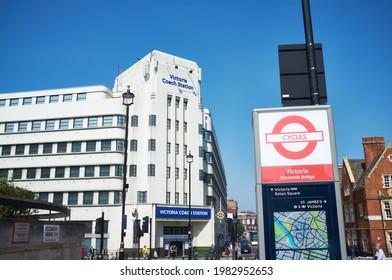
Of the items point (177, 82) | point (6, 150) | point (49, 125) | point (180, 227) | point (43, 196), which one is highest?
point (177, 82)

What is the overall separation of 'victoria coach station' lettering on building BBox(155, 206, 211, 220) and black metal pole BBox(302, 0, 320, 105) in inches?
1546

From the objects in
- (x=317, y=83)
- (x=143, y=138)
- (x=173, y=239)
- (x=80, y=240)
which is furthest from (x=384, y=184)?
(x=317, y=83)

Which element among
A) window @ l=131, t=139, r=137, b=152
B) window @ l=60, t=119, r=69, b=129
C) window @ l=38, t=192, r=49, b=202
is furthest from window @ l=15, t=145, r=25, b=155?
window @ l=131, t=139, r=137, b=152

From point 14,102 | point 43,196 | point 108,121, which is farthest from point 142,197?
point 14,102

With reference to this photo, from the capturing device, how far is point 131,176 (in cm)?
4669

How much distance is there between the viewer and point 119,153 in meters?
46.8

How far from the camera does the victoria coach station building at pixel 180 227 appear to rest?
45.2 metres

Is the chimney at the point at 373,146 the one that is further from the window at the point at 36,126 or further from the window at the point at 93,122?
the window at the point at 36,126

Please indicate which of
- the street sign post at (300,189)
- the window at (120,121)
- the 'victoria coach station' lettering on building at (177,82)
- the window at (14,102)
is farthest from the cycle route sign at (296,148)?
the window at (14,102)

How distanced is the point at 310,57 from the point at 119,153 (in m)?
41.7

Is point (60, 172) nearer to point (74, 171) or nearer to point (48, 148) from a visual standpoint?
point (74, 171)

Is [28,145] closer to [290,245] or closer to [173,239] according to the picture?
[173,239]

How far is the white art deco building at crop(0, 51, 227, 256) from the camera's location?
45.6 metres
